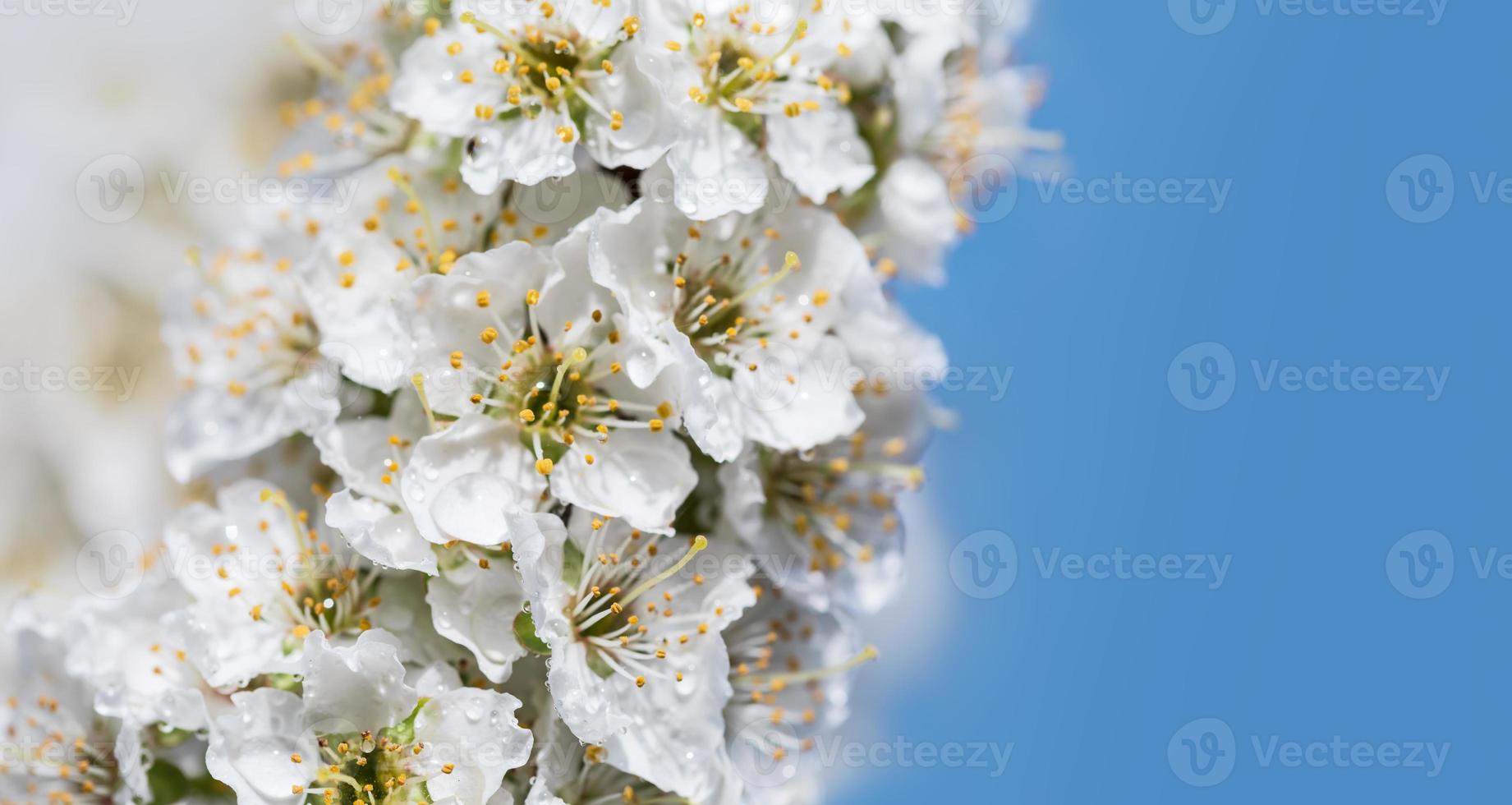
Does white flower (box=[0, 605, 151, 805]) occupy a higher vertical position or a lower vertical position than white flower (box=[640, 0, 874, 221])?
lower

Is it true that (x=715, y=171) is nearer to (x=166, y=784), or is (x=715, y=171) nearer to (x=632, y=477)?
(x=632, y=477)

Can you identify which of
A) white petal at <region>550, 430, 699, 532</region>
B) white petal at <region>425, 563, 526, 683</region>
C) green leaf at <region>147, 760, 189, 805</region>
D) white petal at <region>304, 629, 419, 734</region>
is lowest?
green leaf at <region>147, 760, 189, 805</region>

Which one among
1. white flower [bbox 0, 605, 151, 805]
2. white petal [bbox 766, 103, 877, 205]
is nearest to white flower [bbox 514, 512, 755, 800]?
white petal [bbox 766, 103, 877, 205]

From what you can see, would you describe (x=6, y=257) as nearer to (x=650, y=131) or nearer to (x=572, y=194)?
(x=572, y=194)

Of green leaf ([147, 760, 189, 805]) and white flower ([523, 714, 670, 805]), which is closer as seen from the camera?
white flower ([523, 714, 670, 805])

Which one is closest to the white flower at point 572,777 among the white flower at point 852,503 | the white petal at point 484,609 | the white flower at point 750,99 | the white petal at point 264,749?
the white petal at point 484,609

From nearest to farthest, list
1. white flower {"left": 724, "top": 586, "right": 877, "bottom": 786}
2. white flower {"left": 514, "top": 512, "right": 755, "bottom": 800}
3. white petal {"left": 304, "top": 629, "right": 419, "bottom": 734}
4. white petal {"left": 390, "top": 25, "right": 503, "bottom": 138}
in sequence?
white petal {"left": 304, "top": 629, "right": 419, "bottom": 734} → white flower {"left": 514, "top": 512, "right": 755, "bottom": 800} → white petal {"left": 390, "top": 25, "right": 503, "bottom": 138} → white flower {"left": 724, "top": 586, "right": 877, "bottom": 786}

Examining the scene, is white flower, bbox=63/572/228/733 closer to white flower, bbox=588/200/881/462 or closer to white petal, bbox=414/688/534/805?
white petal, bbox=414/688/534/805

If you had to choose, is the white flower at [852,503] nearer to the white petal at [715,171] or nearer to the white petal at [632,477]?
the white petal at [632,477]
